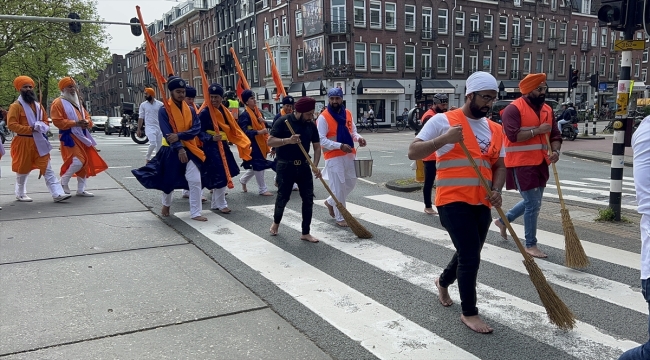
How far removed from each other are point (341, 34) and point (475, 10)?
14639mm

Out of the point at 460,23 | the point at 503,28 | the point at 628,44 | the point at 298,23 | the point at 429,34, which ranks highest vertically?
the point at 298,23

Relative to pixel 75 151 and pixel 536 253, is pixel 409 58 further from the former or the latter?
pixel 536 253

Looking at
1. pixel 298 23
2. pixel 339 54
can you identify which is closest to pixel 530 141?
pixel 339 54

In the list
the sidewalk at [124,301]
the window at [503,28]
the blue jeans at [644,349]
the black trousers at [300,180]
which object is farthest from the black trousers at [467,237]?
the window at [503,28]

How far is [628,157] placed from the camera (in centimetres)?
1647

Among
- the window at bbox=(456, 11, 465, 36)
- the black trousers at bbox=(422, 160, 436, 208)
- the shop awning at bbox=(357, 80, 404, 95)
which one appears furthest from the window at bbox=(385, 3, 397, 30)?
the black trousers at bbox=(422, 160, 436, 208)

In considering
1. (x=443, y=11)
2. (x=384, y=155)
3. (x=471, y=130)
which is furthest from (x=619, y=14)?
(x=443, y=11)

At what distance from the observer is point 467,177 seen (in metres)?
3.54

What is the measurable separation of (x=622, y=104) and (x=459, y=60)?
40.1 m

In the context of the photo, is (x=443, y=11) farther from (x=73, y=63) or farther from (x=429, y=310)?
(x=429, y=310)

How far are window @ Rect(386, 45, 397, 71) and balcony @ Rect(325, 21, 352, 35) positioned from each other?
4.17 meters

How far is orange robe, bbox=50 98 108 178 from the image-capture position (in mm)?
8031

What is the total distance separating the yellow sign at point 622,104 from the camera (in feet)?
22.4

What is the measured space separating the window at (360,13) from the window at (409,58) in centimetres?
475
